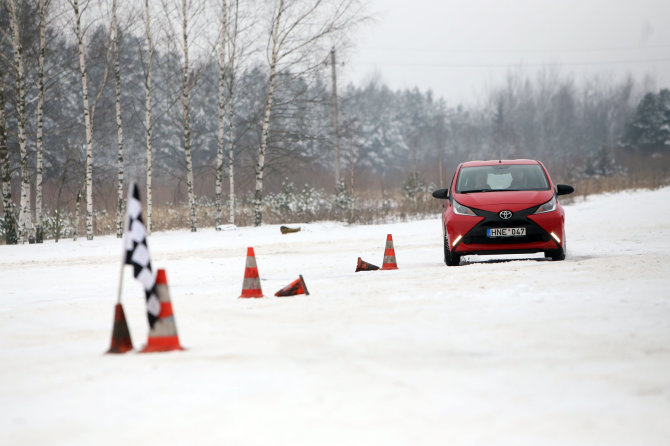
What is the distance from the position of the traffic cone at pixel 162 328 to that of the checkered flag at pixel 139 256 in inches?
1.5

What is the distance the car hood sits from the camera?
1166cm

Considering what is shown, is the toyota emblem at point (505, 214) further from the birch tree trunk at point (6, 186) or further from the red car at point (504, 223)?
the birch tree trunk at point (6, 186)

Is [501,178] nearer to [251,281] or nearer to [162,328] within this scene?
[251,281]

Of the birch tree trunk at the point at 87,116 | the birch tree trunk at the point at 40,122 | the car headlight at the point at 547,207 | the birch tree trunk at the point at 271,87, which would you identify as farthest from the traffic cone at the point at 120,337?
the birch tree trunk at the point at 271,87

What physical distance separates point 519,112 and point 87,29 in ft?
352

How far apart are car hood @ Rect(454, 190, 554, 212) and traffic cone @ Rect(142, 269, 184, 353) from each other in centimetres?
719

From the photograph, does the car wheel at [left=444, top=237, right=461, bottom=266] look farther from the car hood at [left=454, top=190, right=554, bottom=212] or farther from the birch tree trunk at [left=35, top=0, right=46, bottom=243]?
the birch tree trunk at [left=35, top=0, right=46, bottom=243]

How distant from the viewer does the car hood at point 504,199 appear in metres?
11.7

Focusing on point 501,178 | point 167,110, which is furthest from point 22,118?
point 501,178

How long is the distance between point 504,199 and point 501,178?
118 centimetres

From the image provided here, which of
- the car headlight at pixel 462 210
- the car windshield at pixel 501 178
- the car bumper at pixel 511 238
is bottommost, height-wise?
the car bumper at pixel 511 238

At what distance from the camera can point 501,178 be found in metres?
12.9

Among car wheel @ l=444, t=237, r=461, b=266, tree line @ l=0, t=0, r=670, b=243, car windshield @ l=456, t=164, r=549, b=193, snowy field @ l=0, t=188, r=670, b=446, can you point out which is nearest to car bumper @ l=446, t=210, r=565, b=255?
car wheel @ l=444, t=237, r=461, b=266

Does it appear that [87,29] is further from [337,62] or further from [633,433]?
[633,433]
